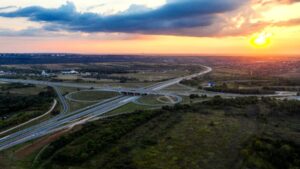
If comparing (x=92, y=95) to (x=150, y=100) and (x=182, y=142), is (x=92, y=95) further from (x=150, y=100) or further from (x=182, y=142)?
(x=182, y=142)

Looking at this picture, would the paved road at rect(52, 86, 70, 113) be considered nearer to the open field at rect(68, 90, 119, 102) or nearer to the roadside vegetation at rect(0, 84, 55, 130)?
the roadside vegetation at rect(0, 84, 55, 130)

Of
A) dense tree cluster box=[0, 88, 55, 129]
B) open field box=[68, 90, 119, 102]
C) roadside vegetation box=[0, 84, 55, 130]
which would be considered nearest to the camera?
roadside vegetation box=[0, 84, 55, 130]

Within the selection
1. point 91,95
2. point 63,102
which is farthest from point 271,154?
point 91,95

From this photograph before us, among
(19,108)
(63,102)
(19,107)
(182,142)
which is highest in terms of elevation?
(63,102)

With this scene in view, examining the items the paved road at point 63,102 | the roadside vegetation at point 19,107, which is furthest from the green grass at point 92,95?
the roadside vegetation at point 19,107

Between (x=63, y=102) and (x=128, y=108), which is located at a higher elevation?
(x=63, y=102)

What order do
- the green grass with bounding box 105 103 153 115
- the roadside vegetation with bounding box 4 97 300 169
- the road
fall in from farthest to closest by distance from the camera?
the green grass with bounding box 105 103 153 115 → the road → the roadside vegetation with bounding box 4 97 300 169

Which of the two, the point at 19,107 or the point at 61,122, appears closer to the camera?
the point at 61,122

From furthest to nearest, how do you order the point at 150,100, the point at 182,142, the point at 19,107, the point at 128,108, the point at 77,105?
the point at 150,100, the point at 77,105, the point at 19,107, the point at 128,108, the point at 182,142

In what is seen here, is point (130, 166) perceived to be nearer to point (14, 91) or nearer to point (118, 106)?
point (118, 106)

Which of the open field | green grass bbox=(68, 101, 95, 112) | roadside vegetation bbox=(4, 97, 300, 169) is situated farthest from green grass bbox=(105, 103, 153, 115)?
the open field

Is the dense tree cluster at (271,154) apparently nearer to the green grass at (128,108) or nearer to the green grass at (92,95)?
the green grass at (128,108)

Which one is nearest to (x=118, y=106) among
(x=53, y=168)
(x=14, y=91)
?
(x=53, y=168)
